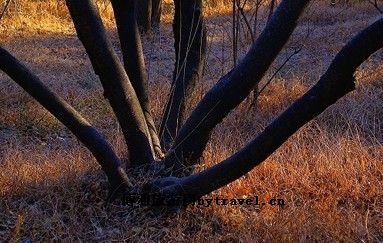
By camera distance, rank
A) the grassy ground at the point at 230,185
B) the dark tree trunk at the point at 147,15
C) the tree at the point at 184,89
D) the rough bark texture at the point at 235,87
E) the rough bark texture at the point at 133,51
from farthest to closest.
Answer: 1. the dark tree trunk at the point at 147,15
2. the rough bark texture at the point at 133,51
3. the grassy ground at the point at 230,185
4. the rough bark texture at the point at 235,87
5. the tree at the point at 184,89

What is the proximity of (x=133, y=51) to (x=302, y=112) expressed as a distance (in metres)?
1.44

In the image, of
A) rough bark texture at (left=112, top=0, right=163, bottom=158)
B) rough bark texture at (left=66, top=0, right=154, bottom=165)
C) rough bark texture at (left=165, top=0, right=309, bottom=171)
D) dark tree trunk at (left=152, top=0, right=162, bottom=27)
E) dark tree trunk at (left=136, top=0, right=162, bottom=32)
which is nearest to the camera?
rough bark texture at (left=165, top=0, right=309, bottom=171)

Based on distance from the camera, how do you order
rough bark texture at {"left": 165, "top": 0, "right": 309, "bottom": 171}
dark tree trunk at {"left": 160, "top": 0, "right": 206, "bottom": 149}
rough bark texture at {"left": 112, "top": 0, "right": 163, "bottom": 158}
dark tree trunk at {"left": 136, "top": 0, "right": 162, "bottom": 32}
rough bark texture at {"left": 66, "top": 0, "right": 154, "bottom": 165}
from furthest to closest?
dark tree trunk at {"left": 136, "top": 0, "right": 162, "bottom": 32} → dark tree trunk at {"left": 160, "top": 0, "right": 206, "bottom": 149} → rough bark texture at {"left": 112, "top": 0, "right": 163, "bottom": 158} → rough bark texture at {"left": 66, "top": 0, "right": 154, "bottom": 165} → rough bark texture at {"left": 165, "top": 0, "right": 309, "bottom": 171}

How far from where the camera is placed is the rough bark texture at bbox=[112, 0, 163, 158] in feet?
10.9

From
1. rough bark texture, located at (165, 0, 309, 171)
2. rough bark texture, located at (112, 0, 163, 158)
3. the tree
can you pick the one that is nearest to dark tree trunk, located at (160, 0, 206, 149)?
the tree

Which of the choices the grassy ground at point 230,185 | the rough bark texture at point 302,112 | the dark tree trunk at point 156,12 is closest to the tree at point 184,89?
the rough bark texture at point 302,112

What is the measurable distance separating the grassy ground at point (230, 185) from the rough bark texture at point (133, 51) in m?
0.42

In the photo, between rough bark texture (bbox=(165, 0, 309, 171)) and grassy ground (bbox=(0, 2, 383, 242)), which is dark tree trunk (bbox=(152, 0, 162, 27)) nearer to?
grassy ground (bbox=(0, 2, 383, 242))

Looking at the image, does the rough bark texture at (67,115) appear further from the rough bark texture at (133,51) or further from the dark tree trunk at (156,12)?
the dark tree trunk at (156,12)

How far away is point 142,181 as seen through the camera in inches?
126

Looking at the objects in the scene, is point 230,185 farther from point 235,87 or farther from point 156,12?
point 156,12

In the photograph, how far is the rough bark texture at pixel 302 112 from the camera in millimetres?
2199

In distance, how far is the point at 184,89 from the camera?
3727 mm

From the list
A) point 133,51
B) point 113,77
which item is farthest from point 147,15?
point 113,77
